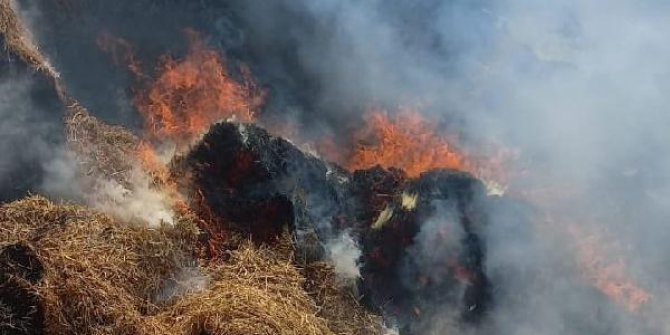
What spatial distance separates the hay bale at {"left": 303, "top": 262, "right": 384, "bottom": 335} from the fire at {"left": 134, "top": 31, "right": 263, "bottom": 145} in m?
5.02

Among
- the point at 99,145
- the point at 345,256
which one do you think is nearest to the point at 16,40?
the point at 99,145

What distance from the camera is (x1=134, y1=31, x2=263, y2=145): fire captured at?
14.9 metres

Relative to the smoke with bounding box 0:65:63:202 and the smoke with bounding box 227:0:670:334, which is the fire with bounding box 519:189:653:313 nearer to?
the smoke with bounding box 227:0:670:334

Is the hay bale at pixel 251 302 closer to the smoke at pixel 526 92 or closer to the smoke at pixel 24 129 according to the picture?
the smoke at pixel 24 129

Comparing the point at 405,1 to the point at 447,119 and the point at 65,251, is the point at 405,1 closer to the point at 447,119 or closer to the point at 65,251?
the point at 447,119

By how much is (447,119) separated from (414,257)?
18.4 feet

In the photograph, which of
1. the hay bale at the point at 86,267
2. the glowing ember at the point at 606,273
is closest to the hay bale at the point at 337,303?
the hay bale at the point at 86,267

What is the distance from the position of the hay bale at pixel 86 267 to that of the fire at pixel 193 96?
4893 mm

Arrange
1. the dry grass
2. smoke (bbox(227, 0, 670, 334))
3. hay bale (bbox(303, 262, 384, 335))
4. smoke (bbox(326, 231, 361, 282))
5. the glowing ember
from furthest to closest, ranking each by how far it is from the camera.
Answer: smoke (bbox(227, 0, 670, 334)) < the glowing ember < the dry grass < smoke (bbox(326, 231, 361, 282)) < hay bale (bbox(303, 262, 384, 335))

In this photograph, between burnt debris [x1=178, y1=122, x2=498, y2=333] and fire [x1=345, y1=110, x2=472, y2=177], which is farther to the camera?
fire [x1=345, y1=110, x2=472, y2=177]

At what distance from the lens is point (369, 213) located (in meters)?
12.9

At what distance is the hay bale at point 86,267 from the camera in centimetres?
751

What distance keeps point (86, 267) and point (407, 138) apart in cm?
947

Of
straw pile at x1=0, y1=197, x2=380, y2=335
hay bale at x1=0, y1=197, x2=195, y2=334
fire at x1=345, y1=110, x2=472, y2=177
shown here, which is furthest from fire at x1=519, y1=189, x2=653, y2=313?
hay bale at x1=0, y1=197, x2=195, y2=334
